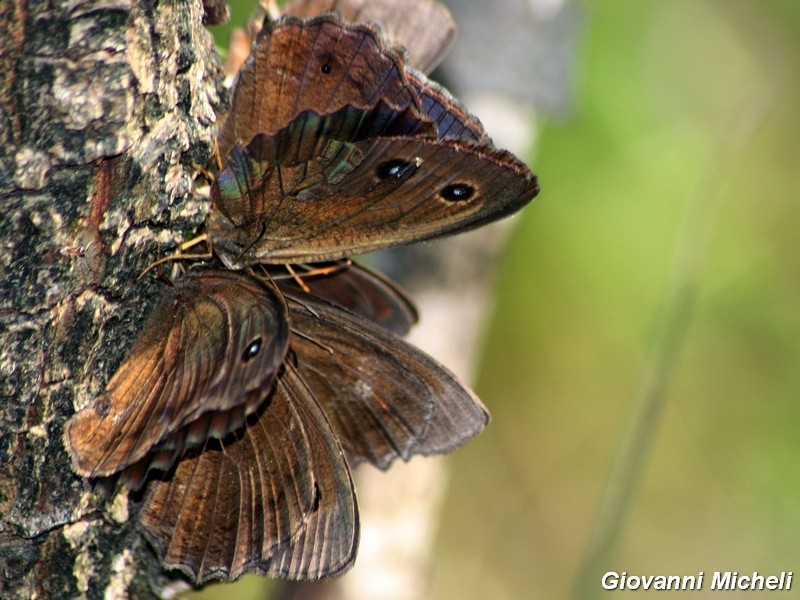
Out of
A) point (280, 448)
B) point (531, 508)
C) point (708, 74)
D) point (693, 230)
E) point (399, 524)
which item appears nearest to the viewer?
point (280, 448)

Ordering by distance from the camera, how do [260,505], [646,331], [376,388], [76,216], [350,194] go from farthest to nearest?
[646,331] → [376,388] → [260,505] → [350,194] → [76,216]

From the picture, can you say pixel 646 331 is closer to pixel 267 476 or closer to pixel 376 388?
pixel 376 388

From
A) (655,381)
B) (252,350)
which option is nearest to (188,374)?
(252,350)

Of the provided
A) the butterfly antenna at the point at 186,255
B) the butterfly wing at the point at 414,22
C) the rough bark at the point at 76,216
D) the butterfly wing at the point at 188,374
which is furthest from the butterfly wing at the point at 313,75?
the butterfly wing at the point at 414,22

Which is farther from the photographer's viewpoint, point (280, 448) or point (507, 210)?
point (280, 448)

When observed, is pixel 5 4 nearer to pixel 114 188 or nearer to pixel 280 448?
pixel 114 188

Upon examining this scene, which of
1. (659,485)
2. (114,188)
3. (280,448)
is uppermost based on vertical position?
(114,188)

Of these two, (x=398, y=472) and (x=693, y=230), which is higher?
(x=693, y=230)

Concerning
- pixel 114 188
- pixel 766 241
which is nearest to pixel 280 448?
pixel 114 188
